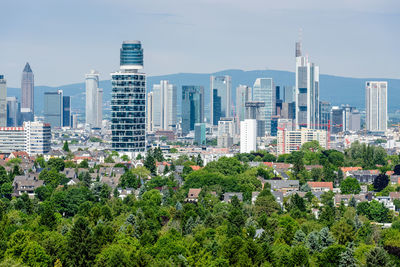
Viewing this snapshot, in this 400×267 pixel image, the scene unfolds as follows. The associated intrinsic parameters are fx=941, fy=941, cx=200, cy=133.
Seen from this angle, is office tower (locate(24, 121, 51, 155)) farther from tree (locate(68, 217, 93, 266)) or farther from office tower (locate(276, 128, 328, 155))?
tree (locate(68, 217, 93, 266))

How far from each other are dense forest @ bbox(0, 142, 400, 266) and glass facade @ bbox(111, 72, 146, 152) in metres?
38.4

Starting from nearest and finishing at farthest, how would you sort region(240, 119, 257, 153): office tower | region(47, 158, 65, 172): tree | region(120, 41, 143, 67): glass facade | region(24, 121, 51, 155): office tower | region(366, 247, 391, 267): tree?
region(366, 247, 391, 267): tree → region(47, 158, 65, 172): tree → region(120, 41, 143, 67): glass facade → region(24, 121, 51, 155): office tower → region(240, 119, 257, 153): office tower

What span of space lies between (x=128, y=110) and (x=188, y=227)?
213 ft

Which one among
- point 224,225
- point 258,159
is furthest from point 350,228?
point 258,159

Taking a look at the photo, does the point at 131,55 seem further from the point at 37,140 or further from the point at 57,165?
the point at 57,165

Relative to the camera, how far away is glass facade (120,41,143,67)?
116 metres

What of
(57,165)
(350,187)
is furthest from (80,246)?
(57,165)

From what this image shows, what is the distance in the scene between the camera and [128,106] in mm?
112500

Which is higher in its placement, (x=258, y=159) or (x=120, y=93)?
(x=120, y=93)

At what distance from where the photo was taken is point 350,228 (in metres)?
46.5

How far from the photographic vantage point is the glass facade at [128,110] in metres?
112

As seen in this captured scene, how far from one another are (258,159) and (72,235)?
66713mm

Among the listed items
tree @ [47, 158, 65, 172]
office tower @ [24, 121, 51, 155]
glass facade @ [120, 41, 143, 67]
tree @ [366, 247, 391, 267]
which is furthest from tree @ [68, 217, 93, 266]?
office tower @ [24, 121, 51, 155]

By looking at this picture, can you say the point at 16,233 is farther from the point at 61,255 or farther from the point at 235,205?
the point at 235,205
